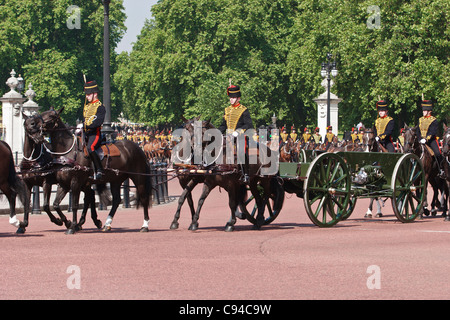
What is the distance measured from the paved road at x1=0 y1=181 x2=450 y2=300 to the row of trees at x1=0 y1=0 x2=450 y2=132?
1315 inches

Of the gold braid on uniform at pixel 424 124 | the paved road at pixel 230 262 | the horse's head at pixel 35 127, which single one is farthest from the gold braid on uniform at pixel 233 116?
the gold braid on uniform at pixel 424 124

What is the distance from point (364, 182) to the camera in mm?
16062

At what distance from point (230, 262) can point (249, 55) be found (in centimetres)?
5661

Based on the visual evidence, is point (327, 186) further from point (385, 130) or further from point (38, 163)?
point (38, 163)

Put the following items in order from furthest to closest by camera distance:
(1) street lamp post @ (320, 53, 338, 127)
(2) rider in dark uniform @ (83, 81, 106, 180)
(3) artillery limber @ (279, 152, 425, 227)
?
1. (1) street lamp post @ (320, 53, 338, 127)
2. (3) artillery limber @ (279, 152, 425, 227)
3. (2) rider in dark uniform @ (83, 81, 106, 180)

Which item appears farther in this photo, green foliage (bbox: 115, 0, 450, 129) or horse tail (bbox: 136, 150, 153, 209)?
green foliage (bbox: 115, 0, 450, 129)

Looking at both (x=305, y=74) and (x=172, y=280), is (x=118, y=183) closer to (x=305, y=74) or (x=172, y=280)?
(x=172, y=280)

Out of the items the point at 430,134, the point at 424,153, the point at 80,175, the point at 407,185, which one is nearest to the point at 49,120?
the point at 80,175

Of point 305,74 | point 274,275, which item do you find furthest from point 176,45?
point 274,275

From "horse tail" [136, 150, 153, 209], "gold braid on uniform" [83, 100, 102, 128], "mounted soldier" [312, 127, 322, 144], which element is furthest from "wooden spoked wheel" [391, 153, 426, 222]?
"mounted soldier" [312, 127, 322, 144]

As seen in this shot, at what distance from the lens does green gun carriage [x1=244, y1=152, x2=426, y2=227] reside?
602 inches

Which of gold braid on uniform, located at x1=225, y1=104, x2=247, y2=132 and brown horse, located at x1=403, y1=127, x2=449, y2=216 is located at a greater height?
gold braid on uniform, located at x1=225, y1=104, x2=247, y2=132

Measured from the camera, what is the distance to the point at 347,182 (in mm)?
15641

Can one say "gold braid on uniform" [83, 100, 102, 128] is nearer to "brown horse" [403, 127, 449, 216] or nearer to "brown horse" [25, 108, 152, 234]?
"brown horse" [25, 108, 152, 234]
